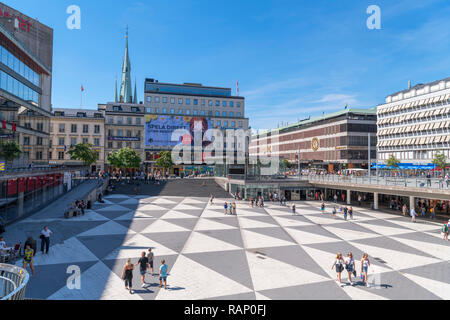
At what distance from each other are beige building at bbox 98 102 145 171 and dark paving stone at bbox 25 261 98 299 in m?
56.0

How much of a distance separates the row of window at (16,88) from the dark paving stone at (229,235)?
1102 inches

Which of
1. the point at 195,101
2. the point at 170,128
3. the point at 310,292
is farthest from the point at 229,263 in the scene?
the point at 195,101

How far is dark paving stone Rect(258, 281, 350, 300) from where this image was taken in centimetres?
1066

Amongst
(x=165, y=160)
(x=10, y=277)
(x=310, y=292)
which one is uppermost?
(x=165, y=160)

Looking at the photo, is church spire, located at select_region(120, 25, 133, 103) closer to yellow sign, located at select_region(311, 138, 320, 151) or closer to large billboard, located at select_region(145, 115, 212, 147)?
large billboard, located at select_region(145, 115, 212, 147)

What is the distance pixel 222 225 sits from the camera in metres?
23.3

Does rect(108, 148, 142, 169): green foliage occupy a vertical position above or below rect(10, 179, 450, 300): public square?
above

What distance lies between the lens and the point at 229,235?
20141mm

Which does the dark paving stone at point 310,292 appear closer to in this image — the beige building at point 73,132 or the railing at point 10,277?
the railing at point 10,277

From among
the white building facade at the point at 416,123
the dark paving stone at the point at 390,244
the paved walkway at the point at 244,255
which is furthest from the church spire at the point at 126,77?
the dark paving stone at the point at 390,244

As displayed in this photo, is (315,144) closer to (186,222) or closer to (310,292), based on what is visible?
(186,222)

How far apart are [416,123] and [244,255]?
61.8 m

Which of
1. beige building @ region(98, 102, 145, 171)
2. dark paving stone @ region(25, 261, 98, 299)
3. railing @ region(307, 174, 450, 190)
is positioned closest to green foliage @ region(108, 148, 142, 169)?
beige building @ region(98, 102, 145, 171)

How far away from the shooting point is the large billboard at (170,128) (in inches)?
2702
